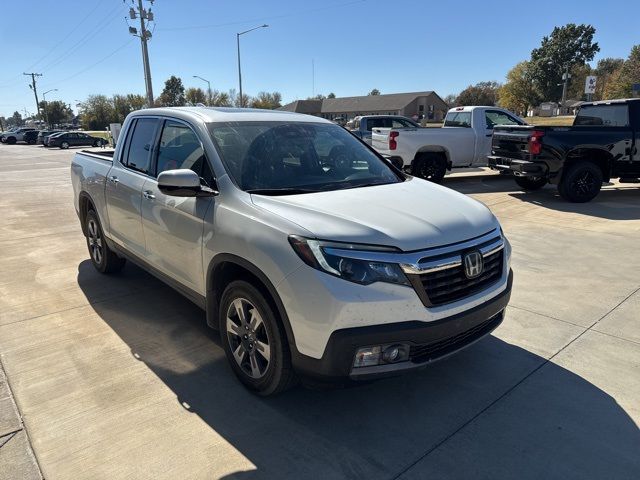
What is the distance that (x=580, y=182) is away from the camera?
9.55 m

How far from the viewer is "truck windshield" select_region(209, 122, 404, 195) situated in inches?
130

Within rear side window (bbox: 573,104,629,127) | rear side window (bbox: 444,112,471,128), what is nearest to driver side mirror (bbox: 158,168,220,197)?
rear side window (bbox: 573,104,629,127)

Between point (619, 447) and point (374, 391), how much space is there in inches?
56.2

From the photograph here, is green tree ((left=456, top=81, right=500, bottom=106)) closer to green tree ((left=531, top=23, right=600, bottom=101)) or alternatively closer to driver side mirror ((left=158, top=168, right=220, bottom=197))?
green tree ((left=531, top=23, right=600, bottom=101))

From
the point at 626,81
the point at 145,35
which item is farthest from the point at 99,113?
the point at 626,81

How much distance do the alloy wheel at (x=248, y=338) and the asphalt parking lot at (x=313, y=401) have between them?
0.22m

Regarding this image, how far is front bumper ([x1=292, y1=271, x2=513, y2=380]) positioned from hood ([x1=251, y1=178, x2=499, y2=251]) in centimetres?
45

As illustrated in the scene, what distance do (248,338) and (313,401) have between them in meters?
0.60

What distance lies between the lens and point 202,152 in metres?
3.49

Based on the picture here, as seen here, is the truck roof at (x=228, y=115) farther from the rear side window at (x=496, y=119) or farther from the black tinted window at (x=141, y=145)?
the rear side window at (x=496, y=119)

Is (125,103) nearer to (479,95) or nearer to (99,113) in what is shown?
(99,113)

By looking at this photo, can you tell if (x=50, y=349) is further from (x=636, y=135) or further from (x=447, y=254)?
(x=636, y=135)

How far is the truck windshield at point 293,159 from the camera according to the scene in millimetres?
3290

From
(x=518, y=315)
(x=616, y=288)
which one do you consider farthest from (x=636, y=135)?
(x=518, y=315)
